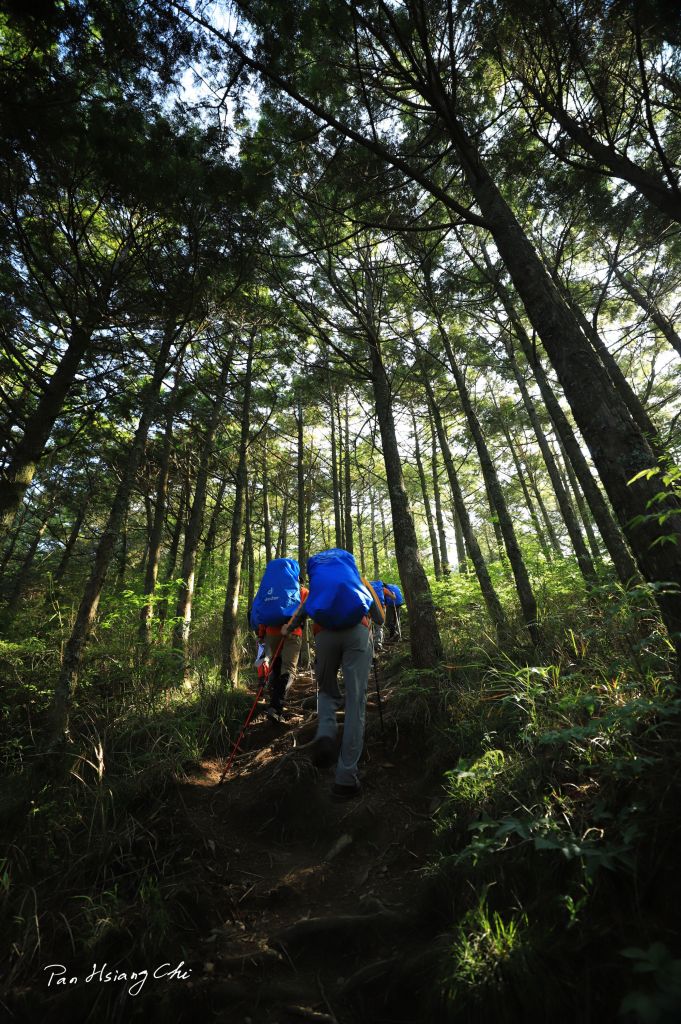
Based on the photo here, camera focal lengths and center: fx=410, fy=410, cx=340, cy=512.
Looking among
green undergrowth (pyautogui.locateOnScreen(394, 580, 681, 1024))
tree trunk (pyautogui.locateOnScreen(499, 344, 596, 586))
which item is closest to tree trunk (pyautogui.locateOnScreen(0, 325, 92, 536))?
green undergrowth (pyautogui.locateOnScreen(394, 580, 681, 1024))

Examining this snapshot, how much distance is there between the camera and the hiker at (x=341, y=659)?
328cm

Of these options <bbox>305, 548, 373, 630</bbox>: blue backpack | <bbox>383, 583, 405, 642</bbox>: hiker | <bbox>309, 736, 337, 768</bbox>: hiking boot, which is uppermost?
<bbox>383, 583, 405, 642</bbox>: hiker

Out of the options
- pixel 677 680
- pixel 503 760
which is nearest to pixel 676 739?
pixel 677 680

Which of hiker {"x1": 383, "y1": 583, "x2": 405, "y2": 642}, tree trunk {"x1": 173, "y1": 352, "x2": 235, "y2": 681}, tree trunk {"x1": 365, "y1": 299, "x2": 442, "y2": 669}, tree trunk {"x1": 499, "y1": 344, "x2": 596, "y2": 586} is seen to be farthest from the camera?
hiker {"x1": 383, "y1": 583, "x2": 405, "y2": 642}

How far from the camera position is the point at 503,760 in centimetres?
265

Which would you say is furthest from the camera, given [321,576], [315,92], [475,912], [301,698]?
[301,698]

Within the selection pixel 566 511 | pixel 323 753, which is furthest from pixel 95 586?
pixel 566 511

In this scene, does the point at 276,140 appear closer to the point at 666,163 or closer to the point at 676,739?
the point at 666,163

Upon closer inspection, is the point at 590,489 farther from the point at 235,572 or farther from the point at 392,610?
the point at 235,572

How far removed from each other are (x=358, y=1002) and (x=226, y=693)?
362cm

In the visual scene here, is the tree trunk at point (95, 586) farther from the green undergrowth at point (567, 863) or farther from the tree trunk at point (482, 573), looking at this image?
the tree trunk at point (482, 573)

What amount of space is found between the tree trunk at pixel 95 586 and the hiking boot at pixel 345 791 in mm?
2440

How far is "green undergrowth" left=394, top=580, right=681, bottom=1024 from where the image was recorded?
4.50 feet

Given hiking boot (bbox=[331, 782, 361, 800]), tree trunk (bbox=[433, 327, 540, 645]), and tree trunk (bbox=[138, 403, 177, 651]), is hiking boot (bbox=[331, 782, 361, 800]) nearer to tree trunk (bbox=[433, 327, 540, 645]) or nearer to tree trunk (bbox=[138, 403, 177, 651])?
tree trunk (bbox=[433, 327, 540, 645])
